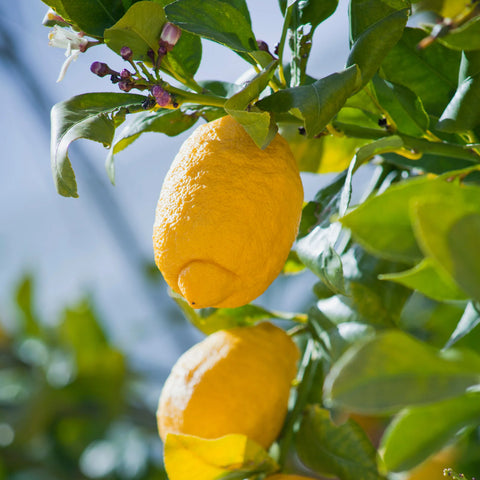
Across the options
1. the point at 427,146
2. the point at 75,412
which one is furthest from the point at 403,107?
the point at 75,412

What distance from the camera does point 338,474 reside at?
2.13 ft

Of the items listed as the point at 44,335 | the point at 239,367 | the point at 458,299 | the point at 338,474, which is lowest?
the point at 44,335

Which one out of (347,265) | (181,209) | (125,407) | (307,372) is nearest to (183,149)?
(181,209)

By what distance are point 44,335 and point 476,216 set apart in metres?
1.62

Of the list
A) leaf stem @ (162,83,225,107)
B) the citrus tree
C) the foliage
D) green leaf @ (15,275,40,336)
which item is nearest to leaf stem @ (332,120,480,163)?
the citrus tree

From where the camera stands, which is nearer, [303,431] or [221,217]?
[221,217]

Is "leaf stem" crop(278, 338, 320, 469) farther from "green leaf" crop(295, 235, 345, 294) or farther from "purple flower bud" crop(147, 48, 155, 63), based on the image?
"purple flower bud" crop(147, 48, 155, 63)

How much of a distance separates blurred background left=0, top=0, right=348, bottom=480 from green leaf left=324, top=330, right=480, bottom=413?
0.41m

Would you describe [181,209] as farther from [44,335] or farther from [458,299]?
[44,335]

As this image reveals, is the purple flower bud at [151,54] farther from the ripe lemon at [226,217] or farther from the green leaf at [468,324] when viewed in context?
the green leaf at [468,324]

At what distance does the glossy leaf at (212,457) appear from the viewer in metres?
0.58

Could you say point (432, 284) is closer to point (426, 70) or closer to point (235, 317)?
point (426, 70)

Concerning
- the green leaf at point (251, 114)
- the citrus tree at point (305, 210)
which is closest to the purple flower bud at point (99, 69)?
the citrus tree at point (305, 210)

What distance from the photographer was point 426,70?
2.09 feet
